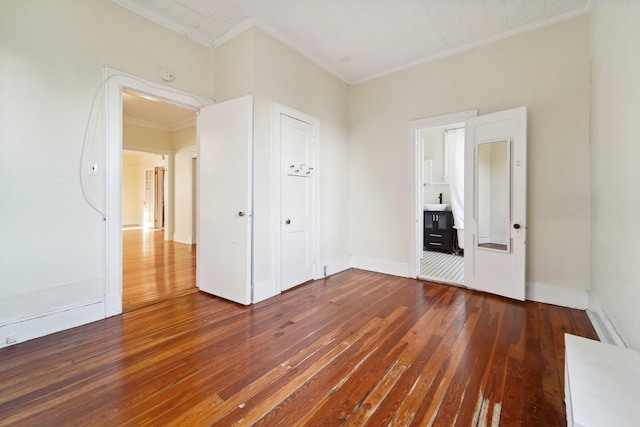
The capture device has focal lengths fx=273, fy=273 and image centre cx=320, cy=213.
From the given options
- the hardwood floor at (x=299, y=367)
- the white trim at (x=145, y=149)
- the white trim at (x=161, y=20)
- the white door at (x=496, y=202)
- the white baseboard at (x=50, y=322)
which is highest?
the white trim at (x=161, y=20)

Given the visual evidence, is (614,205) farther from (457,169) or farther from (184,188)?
(184,188)

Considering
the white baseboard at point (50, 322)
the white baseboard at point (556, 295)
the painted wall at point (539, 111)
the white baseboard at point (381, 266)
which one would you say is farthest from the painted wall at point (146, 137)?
the white baseboard at point (556, 295)

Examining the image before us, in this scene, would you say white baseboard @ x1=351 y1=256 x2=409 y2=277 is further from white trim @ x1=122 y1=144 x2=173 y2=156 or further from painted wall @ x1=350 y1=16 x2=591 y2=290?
white trim @ x1=122 y1=144 x2=173 y2=156

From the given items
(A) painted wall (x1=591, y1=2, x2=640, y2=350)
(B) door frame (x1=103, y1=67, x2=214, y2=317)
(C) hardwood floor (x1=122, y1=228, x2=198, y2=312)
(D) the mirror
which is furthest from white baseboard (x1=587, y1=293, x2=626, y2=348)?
(B) door frame (x1=103, y1=67, x2=214, y2=317)

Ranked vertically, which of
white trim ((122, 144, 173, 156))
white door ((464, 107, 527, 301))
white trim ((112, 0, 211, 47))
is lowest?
white door ((464, 107, 527, 301))

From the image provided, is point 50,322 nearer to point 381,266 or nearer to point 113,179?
point 113,179

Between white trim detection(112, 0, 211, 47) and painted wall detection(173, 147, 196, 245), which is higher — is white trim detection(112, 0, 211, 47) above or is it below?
above

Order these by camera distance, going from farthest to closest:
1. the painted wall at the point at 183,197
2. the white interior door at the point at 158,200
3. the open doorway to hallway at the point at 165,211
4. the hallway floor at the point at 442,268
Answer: the white interior door at the point at 158,200 < the painted wall at the point at 183,197 < the hallway floor at the point at 442,268 < the open doorway to hallway at the point at 165,211

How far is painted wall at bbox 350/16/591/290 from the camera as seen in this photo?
297 cm

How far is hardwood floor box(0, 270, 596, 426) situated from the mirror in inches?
30.8

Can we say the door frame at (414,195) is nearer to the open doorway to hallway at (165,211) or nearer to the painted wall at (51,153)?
the open doorway to hallway at (165,211)

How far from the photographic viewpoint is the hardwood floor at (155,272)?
10.9 ft

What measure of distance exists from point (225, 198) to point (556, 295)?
3961 mm

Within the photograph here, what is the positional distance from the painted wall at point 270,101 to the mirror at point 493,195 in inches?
81.5
